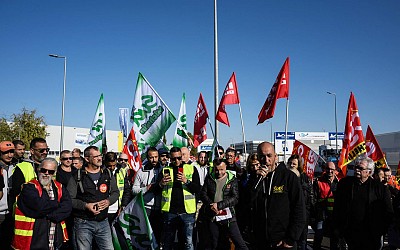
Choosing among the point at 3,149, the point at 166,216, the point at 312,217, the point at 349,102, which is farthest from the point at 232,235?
the point at 349,102

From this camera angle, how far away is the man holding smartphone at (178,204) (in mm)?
5957

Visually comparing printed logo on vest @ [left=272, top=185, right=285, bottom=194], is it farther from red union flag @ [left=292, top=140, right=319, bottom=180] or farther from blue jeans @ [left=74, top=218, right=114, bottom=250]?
red union flag @ [left=292, top=140, right=319, bottom=180]

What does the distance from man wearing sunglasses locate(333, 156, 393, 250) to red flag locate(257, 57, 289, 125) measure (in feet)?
17.2

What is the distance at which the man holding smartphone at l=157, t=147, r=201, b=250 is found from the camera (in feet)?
19.5

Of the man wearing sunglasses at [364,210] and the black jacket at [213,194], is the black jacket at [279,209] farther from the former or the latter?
the black jacket at [213,194]

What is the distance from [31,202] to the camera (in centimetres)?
434

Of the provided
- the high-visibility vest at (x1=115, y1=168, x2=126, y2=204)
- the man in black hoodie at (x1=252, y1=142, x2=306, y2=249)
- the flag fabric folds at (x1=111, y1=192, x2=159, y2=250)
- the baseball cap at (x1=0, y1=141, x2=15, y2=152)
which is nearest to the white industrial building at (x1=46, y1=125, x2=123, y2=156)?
the high-visibility vest at (x1=115, y1=168, x2=126, y2=204)

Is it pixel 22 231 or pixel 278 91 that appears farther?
pixel 278 91

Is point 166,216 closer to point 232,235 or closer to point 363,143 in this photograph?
point 232,235

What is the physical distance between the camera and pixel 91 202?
5.11m

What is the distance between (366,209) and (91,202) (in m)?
3.54

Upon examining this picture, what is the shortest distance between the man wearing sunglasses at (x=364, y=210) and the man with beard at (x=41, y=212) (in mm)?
3498

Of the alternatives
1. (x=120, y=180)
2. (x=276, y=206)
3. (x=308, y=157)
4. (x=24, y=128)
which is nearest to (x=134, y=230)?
(x=120, y=180)

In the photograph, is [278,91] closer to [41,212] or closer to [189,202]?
[189,202]
